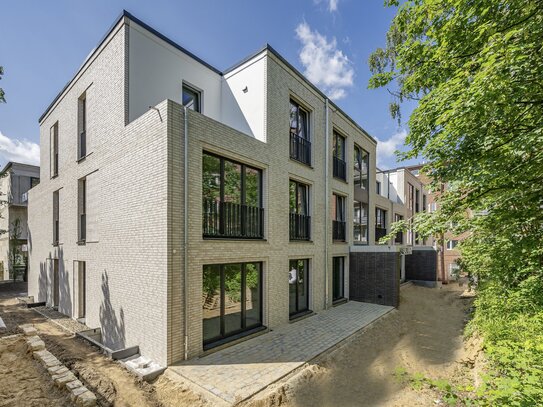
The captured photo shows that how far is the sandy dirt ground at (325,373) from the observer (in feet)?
17.3

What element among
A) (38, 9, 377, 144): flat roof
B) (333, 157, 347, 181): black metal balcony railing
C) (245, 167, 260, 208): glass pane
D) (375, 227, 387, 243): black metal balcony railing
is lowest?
(375, 227, 387, 243): black metal balcony railing

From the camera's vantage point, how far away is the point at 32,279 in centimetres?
1455

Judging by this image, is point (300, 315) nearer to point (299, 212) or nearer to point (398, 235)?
point (299, 212)

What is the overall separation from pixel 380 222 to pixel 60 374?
17578 millimetres

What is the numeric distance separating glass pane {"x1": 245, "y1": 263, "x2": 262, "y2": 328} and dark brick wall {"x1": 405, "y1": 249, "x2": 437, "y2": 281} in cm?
1651

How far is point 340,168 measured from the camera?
13.7 meters

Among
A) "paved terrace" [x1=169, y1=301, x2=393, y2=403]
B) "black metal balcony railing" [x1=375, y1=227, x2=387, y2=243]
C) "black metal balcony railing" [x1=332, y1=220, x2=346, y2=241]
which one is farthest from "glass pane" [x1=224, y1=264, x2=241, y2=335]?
"black metal balcony railing" [x1=375, y1=227, x2=387, y2=243]

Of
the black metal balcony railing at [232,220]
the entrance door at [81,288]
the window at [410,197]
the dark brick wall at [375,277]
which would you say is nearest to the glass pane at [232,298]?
the black metal balcony railing at [232,220]

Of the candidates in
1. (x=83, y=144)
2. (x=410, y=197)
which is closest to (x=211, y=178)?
(x=83, y=144)

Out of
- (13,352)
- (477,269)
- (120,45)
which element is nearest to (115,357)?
(13,352)

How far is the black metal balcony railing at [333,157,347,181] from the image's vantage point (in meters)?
13.4

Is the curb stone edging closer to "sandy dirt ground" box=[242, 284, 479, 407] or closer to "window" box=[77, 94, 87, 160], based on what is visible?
"sandy dirt ground" box=[242, 284, 479, 407]

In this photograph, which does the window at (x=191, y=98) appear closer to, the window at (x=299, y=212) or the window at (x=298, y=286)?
the window at (x=299, y=212)

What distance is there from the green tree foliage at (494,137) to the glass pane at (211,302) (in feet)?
17.4
